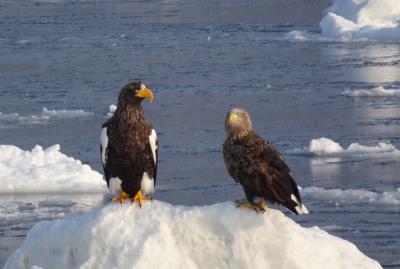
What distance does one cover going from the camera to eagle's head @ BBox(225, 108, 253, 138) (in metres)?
6.16

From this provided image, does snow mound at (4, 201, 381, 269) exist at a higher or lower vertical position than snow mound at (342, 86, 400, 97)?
higher

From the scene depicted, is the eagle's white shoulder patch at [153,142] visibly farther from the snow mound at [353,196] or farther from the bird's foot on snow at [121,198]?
the snow mound at [353,196]

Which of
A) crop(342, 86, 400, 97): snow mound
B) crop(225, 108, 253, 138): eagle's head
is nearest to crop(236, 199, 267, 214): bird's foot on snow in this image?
crop(225, 108, 253, 138): eagle's head

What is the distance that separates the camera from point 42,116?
53.9ft

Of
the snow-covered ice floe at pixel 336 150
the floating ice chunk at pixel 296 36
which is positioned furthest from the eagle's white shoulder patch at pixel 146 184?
the floating ice chunk at pixel 296 36

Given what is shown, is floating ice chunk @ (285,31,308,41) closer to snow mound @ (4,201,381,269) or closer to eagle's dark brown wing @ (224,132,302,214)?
eagle's dark brown wing @ (224,132,302,214)

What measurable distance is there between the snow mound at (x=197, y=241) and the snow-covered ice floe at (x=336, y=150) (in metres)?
7.23

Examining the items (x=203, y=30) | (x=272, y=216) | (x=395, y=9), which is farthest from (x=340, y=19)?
(x=272, y=216)

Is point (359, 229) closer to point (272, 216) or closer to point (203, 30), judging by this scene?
point (272, 216)

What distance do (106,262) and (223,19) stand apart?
2364 centimetres

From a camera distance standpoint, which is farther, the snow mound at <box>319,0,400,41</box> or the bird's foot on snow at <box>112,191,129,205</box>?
the snow mound at <box>319,0,400,41</box>

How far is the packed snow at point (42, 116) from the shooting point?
53.2 ft

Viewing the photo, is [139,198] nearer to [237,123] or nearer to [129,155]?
[129,155]

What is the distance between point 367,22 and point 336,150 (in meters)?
12.3
